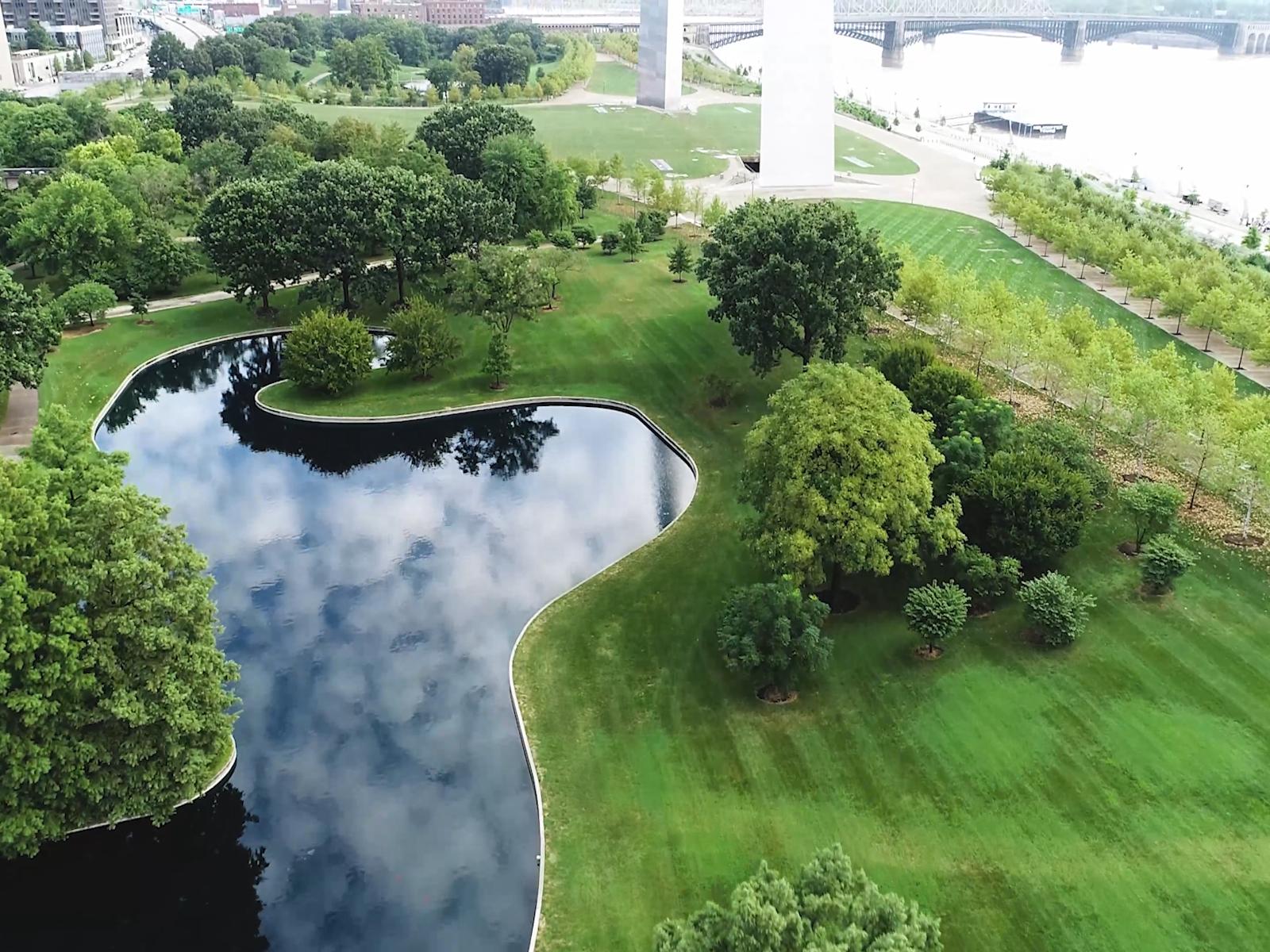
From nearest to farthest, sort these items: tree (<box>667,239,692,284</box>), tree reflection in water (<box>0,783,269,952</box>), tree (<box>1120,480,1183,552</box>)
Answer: tree reflection in water (<box>0,783,269,952</box>) < tree (<box>1120,480,1183,552</box>) < tree (<box>667,239,692,284</box>)

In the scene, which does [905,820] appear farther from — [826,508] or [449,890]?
[449,890]


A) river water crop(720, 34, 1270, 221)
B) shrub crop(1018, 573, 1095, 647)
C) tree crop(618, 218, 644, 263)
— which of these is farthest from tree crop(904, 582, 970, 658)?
river water crop(720, 34, 1270, 221)

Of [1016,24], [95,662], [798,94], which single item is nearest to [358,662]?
[95,662]

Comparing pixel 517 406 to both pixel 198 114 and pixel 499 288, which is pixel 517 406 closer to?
pixel 499 288

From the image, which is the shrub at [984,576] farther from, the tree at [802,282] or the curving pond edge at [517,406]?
the tree at [802,282]

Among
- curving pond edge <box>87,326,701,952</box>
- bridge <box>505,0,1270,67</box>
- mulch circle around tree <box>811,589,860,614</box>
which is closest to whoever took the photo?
curving pond edge <box>87,326,701,952</box>

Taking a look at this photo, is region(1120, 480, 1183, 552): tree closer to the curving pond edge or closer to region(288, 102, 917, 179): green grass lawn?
the curving pond edge

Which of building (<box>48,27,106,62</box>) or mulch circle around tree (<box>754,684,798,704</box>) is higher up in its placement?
building (<box>48,27,106,62</box>)

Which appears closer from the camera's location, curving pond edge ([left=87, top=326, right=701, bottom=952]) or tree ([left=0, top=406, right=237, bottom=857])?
tree ([left=0, top=406, right=237, bottom=857])
